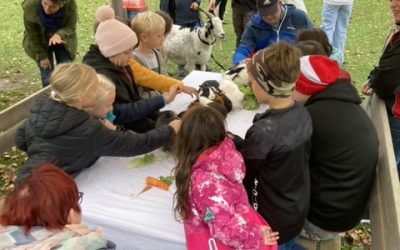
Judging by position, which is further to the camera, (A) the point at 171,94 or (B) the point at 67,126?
(A) the point at 171,94

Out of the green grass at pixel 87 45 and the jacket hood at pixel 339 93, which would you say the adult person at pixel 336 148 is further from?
the green grass at pixel 87 45

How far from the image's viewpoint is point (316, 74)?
249cm

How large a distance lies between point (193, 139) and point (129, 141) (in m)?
0.76

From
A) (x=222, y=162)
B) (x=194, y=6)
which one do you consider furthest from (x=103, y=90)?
(x=194, y=6)

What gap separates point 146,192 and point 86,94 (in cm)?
67

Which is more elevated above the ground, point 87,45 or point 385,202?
point 385,202

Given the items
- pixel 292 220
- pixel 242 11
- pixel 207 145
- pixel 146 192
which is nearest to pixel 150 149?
pixel 146 192

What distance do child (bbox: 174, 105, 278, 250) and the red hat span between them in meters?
0.75

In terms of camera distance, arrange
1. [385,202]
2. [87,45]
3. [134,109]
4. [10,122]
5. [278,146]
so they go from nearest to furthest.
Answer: [278,146]
[385,202]
[134,109]
[10,122]
[87,45]

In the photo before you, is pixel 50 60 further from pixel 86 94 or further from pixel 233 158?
pixel 233 158

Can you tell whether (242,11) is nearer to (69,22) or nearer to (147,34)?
(69,22)

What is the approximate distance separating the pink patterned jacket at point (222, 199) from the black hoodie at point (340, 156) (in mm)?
595

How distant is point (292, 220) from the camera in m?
2.29

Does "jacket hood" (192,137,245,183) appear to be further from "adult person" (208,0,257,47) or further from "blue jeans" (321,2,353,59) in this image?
"blue jeans" (321,2,353,59)
